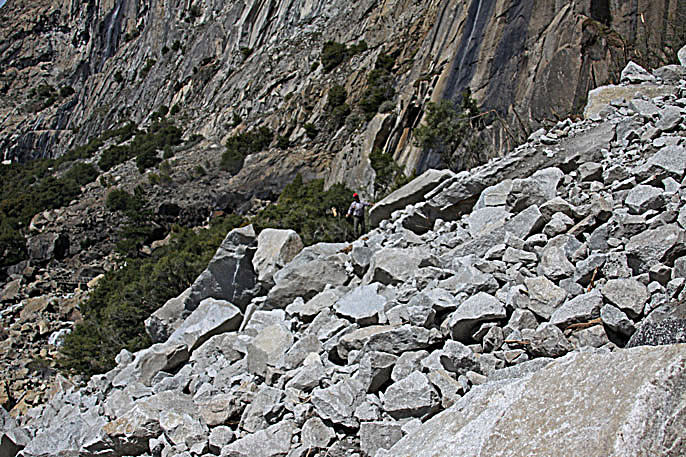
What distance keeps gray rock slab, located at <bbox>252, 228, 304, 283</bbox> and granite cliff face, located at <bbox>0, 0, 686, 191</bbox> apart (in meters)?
4.93

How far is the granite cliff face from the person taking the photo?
35.6 ft

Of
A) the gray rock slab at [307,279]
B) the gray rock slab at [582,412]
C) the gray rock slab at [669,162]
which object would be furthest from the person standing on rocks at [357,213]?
the gray rock slab at [582,412]

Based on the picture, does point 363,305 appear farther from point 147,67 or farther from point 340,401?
point 147,67

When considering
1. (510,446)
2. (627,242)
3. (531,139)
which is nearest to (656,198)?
(627,242)

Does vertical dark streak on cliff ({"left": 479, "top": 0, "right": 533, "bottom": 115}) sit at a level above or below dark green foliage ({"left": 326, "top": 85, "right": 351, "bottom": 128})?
above

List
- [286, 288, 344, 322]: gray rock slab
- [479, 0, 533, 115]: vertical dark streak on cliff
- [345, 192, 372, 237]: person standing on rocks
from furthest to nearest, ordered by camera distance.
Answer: [479, 0, 533, 115]: vertical dark streak on cliff
[345, 192, 372, 237]: person standing on rocks
[286, 288, 344, 322]: gray rock slab

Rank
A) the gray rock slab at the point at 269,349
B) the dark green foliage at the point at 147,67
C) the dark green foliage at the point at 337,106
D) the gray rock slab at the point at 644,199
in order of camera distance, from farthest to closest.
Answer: the dark green foliage at the point at 147,67
the dark green foliage at the point at 337,106
the gray rock slab at the point at 269,349
the gray rock slab at the point at 644,199

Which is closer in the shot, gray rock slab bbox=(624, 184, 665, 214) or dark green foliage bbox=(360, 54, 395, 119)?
gray rock slab bbox=(624, 184, 665, 214)

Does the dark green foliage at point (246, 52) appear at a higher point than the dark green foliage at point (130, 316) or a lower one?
higher

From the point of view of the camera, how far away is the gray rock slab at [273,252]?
7438 millimetres

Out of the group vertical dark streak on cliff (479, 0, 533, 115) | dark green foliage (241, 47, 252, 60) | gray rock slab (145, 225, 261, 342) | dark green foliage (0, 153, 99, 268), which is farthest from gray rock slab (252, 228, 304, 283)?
dark green foliage (241, 47, 252, 60)

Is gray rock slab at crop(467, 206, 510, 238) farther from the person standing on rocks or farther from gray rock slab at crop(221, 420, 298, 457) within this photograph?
the person standing on rocks

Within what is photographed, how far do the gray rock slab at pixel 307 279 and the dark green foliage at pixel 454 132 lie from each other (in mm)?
5714

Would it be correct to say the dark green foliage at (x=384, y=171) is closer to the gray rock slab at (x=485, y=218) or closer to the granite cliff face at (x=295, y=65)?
the granite cliff face at (x=295, y=65)
